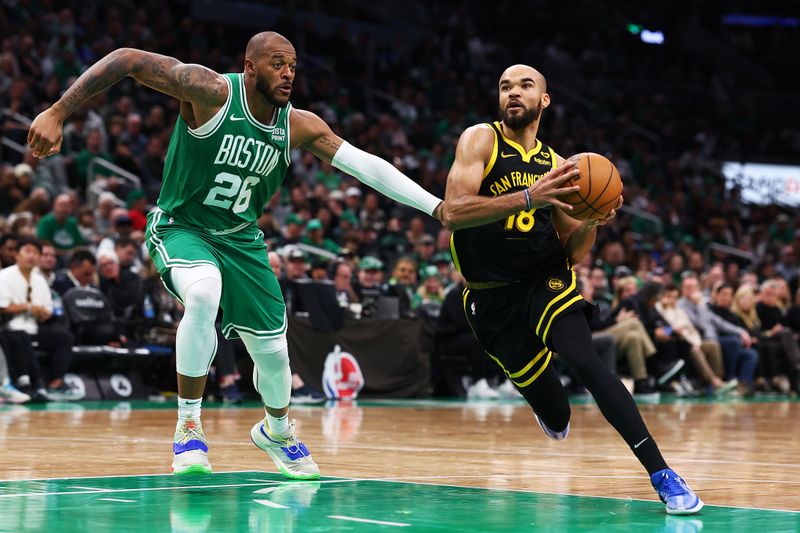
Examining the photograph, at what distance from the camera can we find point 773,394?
1927 centimetres

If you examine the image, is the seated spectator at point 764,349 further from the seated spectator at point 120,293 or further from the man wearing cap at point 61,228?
the man wearing cap at point 61,228

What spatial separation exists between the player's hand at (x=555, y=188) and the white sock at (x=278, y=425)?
179 cm

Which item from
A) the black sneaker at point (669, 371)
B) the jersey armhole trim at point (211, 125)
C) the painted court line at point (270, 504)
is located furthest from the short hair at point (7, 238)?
the black sneaker at point (669, 371)

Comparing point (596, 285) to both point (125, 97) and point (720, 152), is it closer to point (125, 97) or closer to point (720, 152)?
point (125, 97)

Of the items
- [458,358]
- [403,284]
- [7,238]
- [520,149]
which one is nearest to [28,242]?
[7,238]

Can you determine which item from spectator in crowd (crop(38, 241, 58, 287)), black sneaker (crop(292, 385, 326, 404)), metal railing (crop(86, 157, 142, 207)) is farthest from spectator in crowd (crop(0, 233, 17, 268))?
black sneaker (crop(292, 385, 326, 404))

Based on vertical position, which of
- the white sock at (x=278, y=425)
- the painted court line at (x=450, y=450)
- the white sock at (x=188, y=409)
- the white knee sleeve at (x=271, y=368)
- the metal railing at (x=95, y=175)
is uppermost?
the metal railing at (x=95, y=175)

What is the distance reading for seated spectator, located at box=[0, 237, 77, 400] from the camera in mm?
12453

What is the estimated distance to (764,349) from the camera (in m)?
19.1

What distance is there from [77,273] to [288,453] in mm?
7464

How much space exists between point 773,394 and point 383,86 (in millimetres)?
10491

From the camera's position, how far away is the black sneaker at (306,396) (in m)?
13.9

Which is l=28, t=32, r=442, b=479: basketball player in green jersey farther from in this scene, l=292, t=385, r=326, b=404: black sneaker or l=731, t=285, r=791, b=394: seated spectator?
l=731, t=285, r=791, b=394: seated spectator

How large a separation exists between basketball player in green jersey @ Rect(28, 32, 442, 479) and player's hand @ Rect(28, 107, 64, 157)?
1.02 feet
